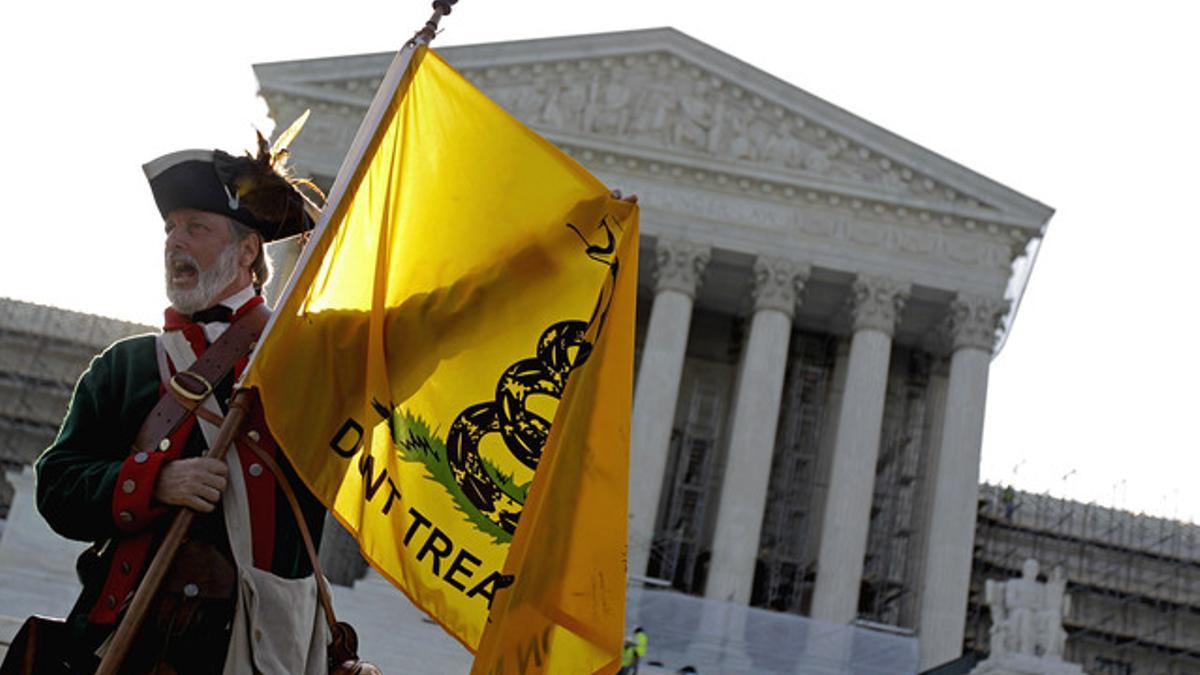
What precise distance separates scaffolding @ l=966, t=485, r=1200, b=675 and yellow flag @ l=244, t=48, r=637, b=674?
118ft

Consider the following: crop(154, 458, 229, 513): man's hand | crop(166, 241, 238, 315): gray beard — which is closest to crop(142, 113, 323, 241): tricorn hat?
crop(166, 241, 238, 315): gray beard

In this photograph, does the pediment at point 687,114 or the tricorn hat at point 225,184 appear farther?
the pediment at point 687,114

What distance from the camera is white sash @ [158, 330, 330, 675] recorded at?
3193mm

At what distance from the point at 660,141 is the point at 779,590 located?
11.8 m

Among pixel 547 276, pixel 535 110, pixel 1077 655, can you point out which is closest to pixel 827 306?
pixel 535 110

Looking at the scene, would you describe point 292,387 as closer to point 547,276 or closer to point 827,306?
point 547,276

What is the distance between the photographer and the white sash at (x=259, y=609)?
3.19 meters

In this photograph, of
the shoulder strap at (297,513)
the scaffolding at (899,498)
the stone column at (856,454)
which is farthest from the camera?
the scaffolding at (899,498)

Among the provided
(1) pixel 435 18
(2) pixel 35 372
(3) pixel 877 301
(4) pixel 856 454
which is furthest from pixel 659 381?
(1) pixel 435 18

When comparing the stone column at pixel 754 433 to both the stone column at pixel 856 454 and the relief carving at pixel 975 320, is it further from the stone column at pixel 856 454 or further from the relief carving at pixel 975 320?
the relief carving at pixel 975 320

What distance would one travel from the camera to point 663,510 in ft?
116

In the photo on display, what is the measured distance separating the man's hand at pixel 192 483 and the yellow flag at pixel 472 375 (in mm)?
281

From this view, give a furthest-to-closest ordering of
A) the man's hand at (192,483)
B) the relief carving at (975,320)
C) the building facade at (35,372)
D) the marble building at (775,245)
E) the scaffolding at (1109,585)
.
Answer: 1. the building facade at (35,372)
2. the scaffolding at (1109,585)
3. the relief carving at (975,320)
4. the marble building at (775,245)
5. the man's hand at (192,483)

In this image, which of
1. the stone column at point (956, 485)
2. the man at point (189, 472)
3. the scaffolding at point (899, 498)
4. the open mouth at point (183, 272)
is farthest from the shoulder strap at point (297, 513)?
the scaffolding at point (899, 498)
